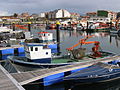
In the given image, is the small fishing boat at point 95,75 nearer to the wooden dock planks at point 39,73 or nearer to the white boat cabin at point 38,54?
the wooden dock planks at point 39,73

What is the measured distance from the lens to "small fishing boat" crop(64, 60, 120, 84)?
16828mm

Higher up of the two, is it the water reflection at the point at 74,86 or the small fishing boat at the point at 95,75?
the small fishing boat at the point at 95,75

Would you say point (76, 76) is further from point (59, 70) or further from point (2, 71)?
point (2, 71)

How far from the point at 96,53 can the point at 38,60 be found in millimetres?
7763

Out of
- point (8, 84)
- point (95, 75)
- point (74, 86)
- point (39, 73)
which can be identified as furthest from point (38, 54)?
point (8, 84)

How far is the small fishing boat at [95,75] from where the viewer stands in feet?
55.2

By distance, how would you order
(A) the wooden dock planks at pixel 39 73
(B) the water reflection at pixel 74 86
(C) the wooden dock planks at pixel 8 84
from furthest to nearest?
(B) the water reflection at pixel 74 86 → (A) the wooden dock planks at pixel 39 73 → (C) the wooden dock planks at pixel 8 84

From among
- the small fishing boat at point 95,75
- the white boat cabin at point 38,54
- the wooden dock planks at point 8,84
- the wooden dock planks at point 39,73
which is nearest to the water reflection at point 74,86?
the small fishing boat at point 95,75

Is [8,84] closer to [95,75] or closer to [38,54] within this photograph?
[38,54]

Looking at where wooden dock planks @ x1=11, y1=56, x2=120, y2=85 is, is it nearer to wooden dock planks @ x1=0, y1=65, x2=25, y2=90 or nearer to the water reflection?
wooden dock planks @ x1=0, y1=65, x2=25, y2=90

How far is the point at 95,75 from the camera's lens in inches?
669

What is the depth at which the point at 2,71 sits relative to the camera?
16.5 meters

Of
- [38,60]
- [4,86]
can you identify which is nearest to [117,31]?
[38,60]

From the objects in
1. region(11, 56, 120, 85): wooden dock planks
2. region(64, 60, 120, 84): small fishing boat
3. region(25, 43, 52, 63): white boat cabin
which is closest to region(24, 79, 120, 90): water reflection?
region(64, 60, 120, 84): small fishing boat
